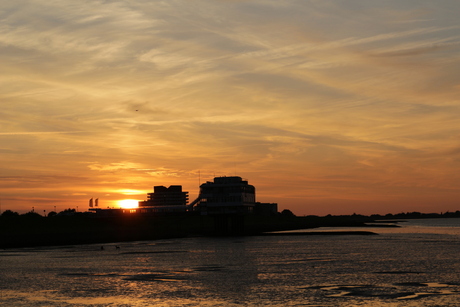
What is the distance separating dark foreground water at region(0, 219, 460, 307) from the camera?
1736 inches

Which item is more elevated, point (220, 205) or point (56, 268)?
point (220, 205)

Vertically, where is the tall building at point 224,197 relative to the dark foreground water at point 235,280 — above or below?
above

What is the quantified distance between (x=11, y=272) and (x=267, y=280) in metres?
30.4

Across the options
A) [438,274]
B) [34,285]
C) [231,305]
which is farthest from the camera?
[438,274]

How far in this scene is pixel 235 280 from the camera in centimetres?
5600

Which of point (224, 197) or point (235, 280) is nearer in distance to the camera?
point (235, 280)

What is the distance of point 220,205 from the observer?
15700cm

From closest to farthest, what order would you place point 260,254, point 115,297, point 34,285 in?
point 115,297, point 34,285, point 260,254

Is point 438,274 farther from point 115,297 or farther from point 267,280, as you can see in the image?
point 115,297

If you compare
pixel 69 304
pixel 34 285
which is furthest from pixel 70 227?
pixel 69 304

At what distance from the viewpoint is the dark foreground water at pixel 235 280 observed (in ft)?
145

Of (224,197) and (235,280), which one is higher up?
(224,197)

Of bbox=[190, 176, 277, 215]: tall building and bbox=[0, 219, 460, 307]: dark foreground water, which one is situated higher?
bbox=[190, 176, 277, 215]: tall building

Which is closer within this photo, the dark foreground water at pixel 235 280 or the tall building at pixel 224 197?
the dark foreground water at pixel 235 280
